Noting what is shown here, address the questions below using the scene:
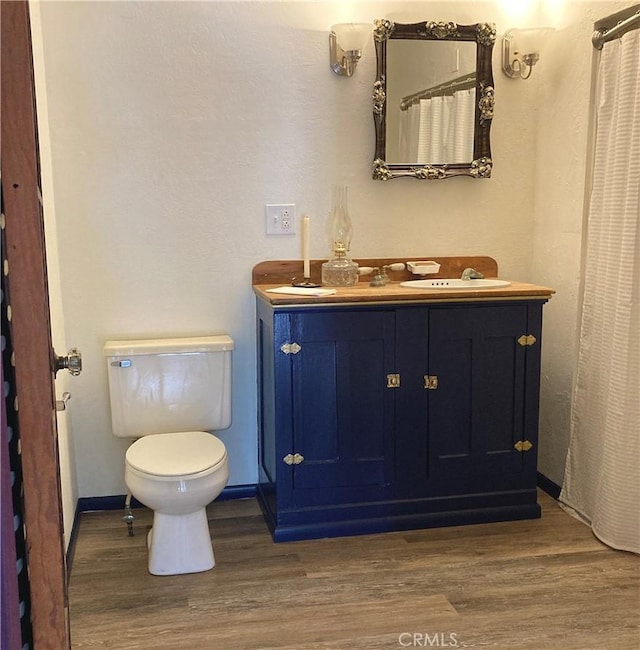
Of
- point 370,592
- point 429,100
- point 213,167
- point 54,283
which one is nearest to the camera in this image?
point 370,592

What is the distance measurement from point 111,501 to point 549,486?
190 cm

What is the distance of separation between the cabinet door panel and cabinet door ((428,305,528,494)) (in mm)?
197

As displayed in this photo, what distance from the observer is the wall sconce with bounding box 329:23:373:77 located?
2805 mm

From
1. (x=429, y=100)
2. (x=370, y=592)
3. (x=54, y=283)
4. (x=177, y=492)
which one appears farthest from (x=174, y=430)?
(x=429, y=100)

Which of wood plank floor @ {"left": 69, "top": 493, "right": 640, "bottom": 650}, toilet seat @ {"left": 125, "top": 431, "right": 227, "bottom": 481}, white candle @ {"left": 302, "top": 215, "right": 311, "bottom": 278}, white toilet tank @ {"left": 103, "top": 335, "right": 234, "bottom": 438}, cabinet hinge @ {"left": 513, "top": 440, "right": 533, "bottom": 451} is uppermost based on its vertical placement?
white candle @ {"left": 302, "top": 215, "right": 311, "bottom": 278}

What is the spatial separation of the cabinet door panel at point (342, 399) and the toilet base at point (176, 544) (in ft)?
1.39

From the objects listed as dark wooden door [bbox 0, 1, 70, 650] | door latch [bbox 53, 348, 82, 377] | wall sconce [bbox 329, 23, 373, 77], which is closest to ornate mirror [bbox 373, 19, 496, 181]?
wall sconce [bbox 329, 23, 373, 77]

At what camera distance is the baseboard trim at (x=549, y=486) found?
3087 millimetres

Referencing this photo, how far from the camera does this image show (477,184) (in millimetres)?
3143

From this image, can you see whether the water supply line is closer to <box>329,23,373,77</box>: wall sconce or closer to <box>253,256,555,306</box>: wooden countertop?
<box>253,256,555,306</box>: wooden countertop

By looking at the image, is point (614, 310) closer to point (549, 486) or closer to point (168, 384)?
point (549, 486)

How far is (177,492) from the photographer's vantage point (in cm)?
235

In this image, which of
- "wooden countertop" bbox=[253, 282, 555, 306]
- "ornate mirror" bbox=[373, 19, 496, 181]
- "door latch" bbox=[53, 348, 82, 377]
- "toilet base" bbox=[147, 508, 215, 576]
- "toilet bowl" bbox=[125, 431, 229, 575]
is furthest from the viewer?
"ornate mirror" bbox=[373, 19, 496, 181]

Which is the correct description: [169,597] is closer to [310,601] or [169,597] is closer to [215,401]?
[310,601]
